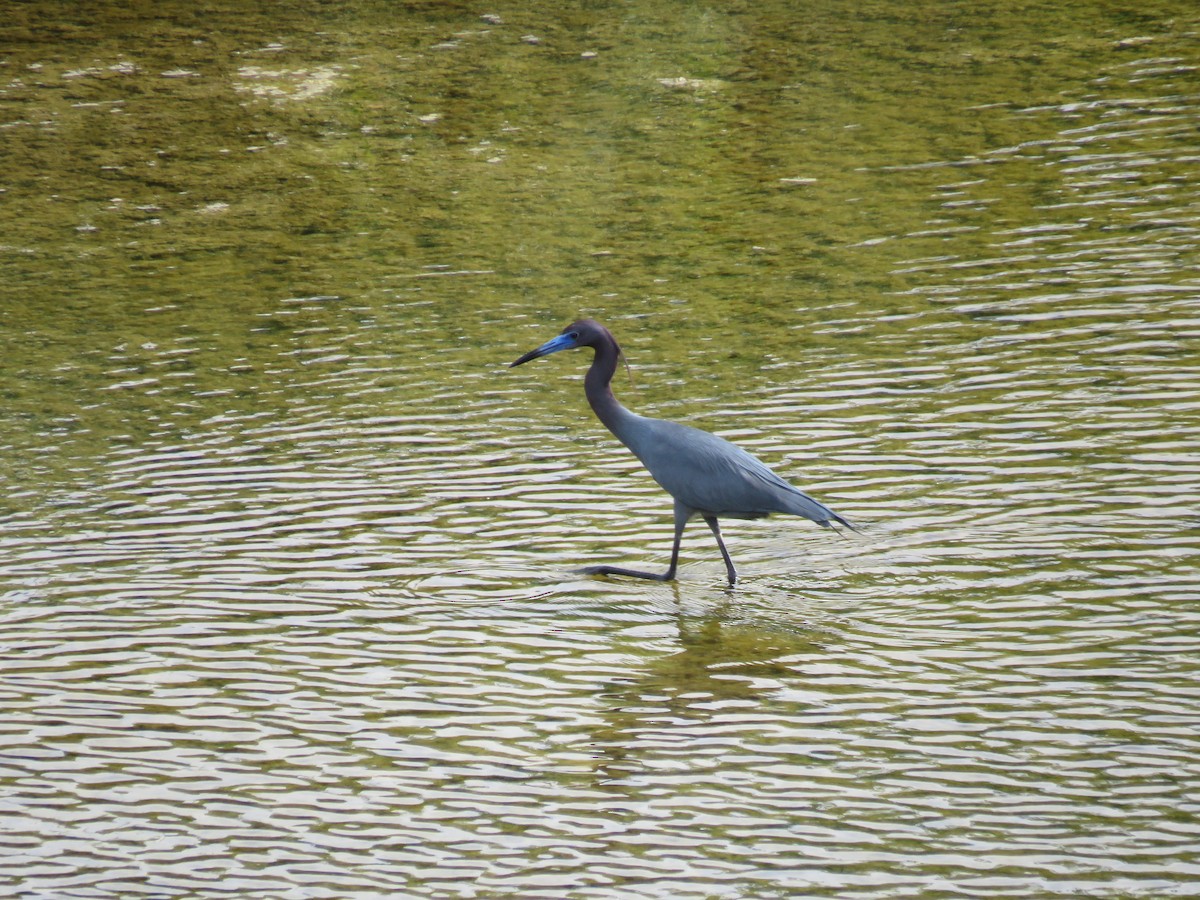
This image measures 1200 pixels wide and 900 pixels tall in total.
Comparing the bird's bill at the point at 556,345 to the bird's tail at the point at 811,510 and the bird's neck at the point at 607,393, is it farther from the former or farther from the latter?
the bird's tail at the point at 811,510

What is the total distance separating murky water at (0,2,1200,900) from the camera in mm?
5543

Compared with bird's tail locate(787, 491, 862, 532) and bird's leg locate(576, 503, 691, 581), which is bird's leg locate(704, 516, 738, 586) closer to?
bird's leg locate(576, 503, 691, 581)

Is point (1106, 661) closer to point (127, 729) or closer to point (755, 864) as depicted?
point (755, 864)

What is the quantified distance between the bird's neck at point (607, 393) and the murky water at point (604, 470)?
20.3 inches

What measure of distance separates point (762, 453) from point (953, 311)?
229 centimetres

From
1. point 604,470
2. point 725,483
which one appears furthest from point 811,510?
point 604,470

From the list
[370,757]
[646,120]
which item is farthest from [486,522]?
[646,120]

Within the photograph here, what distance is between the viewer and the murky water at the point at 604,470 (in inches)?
218

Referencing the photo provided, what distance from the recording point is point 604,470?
28.3 feet

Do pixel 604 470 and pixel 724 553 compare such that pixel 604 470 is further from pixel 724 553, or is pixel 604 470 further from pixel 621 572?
pixel 724 553

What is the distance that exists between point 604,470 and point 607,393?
2.76 ft

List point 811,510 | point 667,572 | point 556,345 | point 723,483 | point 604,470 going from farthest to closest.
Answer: point 604,470 → point 556,345 → point 667,572 → point 723,483 → point 811,510

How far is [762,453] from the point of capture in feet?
27.7

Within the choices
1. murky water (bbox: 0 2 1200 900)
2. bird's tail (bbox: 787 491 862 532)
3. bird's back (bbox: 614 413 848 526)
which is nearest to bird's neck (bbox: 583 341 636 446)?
bird's back (bbox: 614 413 848 526)
